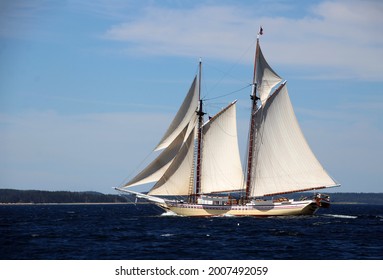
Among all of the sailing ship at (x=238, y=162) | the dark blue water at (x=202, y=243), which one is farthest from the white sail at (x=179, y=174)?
the dark blue water at (x=202, y=243)

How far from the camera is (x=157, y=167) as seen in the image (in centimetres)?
7644

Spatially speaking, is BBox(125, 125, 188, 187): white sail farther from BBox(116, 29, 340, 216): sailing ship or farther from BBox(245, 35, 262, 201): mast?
BBox(245, 35, 262, 201): mast

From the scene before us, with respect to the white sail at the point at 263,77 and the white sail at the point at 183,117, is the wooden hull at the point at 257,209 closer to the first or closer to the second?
the white sail at the point at 183,117

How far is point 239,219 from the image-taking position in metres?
76.4

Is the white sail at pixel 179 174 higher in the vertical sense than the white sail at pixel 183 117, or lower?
lower

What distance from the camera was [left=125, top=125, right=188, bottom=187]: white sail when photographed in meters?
76.2

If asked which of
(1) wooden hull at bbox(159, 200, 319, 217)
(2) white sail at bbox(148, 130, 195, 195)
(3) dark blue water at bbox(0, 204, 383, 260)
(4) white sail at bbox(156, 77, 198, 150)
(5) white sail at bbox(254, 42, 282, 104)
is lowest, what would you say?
(3) dark blue water at bbox(0, 204, 383, 260)

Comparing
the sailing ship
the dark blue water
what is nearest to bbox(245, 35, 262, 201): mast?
the sailing ship

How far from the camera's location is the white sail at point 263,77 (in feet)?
261

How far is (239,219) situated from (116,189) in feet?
49.0

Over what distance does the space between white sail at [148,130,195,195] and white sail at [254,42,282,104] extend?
937cm

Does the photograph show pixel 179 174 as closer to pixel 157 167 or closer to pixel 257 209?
pixel 157 167

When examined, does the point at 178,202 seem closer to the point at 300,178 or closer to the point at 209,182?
the point at 209,182
